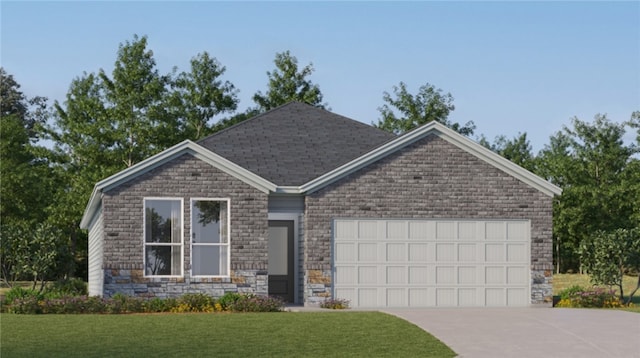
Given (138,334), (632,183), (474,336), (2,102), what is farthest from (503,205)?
(2,102)

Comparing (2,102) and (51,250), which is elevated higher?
(2,102)

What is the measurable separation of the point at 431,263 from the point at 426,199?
5.77 feet

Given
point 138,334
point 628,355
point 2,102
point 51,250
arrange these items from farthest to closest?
point 2,102, point 51,250, point 138,334, point 628,355

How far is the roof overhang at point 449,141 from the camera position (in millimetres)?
26875

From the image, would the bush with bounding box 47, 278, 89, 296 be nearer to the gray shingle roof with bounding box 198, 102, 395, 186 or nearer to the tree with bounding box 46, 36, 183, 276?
the gray shingle roof with bounding box 198, 102, 395, 186

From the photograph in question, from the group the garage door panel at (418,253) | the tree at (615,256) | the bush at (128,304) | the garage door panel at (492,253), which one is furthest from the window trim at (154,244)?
the tree at (615,256)

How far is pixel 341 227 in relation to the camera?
26.9 metres

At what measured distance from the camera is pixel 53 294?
82.1ft

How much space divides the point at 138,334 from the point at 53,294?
22.5 feet

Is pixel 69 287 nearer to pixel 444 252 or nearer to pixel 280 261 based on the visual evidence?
pixel 280 261

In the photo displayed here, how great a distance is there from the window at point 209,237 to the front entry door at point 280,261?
2046 millimetres

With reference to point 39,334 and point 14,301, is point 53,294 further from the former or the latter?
point 39,334

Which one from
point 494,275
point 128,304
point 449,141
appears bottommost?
point 128,304

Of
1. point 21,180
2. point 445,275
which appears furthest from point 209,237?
point 21,180
